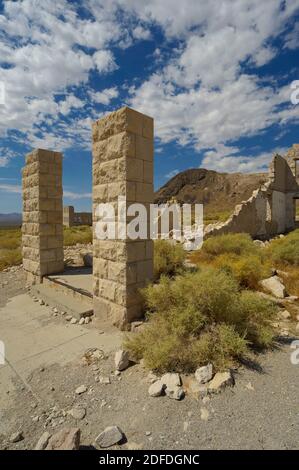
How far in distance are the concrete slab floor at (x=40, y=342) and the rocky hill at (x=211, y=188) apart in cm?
4441

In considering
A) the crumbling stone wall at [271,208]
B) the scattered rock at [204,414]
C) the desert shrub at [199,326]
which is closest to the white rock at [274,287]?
the desert shrub at [199,326]

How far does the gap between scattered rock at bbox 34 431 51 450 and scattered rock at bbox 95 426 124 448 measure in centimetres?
38

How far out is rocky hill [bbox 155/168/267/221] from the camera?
172 ft

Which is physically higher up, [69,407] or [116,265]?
[116,265]

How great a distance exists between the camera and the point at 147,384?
2447mm

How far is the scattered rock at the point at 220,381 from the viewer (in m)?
2.25

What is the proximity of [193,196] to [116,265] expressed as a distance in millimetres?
60272

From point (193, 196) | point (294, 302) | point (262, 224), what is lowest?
point (294, 302)

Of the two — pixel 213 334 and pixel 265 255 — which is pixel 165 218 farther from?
pixel 213 334

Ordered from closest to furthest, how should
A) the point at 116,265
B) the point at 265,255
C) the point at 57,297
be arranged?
the point at 116,265
the point at 57,297
the point at 265,255

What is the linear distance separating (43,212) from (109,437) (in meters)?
5.23

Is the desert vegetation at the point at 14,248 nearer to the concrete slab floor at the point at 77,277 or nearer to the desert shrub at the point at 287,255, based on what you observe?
the concrete slab floor at the point at 77,277
